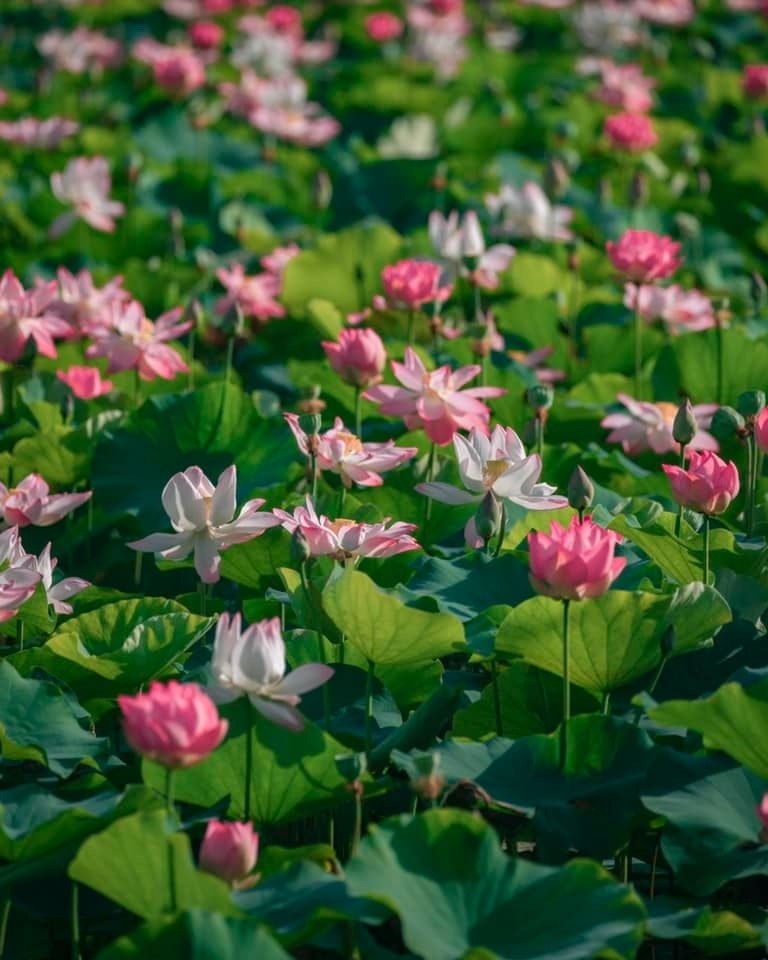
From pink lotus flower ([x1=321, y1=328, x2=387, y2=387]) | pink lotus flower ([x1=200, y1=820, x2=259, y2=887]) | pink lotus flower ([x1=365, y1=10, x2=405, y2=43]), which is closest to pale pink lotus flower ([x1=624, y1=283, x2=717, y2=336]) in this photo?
pink lotus flower ([x1=321, y1=328, x2=387, y2=387])

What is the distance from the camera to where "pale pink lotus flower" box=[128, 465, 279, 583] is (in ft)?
6.79

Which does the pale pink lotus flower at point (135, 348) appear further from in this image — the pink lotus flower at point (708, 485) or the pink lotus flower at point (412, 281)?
the pink lotus flower at point (708, 485)

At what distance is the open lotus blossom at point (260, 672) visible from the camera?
1694 mm

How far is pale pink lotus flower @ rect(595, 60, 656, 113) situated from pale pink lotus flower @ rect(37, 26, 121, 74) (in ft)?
6.38

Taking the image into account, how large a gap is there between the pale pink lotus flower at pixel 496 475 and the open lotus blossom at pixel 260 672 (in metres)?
0.47

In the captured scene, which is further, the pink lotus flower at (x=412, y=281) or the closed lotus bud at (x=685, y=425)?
the pink lotus flower at (x=412, y=281)

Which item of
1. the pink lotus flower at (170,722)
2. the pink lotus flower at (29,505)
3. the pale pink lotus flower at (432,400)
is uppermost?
the pink lotus flower at (170,722)

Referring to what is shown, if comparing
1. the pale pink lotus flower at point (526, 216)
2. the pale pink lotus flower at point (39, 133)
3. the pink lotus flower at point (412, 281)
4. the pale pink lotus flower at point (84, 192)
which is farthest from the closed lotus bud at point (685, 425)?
the pale pink lotus flower at point (39, 133)

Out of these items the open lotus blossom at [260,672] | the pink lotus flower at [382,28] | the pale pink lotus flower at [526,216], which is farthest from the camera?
the pink lotus flower at [382,28]

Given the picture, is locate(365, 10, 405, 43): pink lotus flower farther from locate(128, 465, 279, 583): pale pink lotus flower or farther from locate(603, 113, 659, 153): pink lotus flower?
locate(128, 465, 279, 583): pale pink lotus flower

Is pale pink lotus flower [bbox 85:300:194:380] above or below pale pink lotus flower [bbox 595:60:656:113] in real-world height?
above

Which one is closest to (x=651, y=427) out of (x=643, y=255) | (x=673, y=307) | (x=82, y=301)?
(x=643, y=255)

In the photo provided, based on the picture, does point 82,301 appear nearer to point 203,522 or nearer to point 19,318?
point 19,318

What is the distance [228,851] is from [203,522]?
1.97ft
